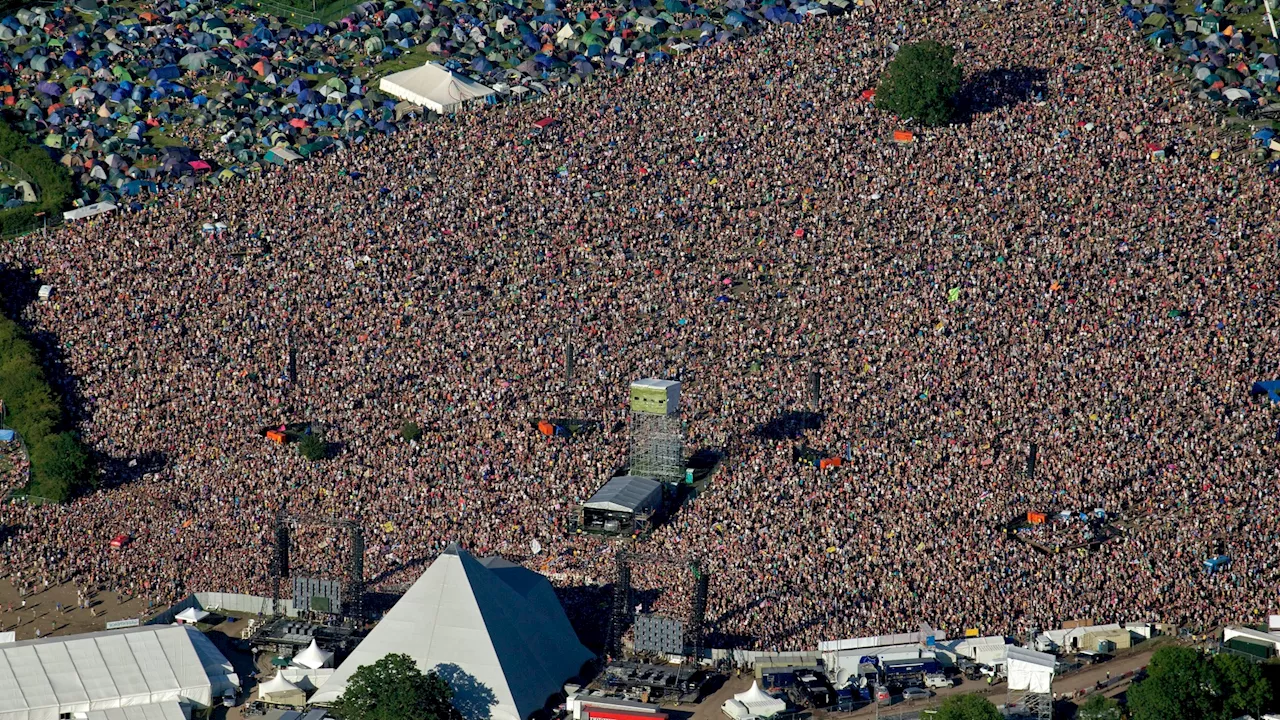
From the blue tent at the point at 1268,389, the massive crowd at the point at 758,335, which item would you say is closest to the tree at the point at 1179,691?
the massive crowd at the point at 758,335

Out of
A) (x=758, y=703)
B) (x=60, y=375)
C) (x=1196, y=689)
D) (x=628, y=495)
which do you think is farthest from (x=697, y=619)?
(x=60, y=375)

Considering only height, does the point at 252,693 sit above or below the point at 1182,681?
below

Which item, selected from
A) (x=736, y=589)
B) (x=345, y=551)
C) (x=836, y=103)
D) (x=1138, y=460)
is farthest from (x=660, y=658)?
(x=836, y=103)

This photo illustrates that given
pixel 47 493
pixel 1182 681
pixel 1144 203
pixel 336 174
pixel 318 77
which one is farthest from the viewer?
pixel 318 77

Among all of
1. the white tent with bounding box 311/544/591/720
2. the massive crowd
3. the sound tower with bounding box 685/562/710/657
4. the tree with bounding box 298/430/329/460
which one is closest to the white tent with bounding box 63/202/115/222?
the massive crowd

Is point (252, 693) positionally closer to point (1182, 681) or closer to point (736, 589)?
point (736, 589)

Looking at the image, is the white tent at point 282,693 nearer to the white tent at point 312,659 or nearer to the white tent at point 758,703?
the white tent at point 312,659

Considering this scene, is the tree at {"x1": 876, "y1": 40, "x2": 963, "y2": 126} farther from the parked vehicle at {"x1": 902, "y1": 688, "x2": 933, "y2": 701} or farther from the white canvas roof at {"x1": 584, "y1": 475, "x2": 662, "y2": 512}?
the parked vehicle at {"x1": 902, "y1": 688, "x2": 933, "y2": 701}

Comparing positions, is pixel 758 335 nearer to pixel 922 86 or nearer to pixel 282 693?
pixel 922 86
